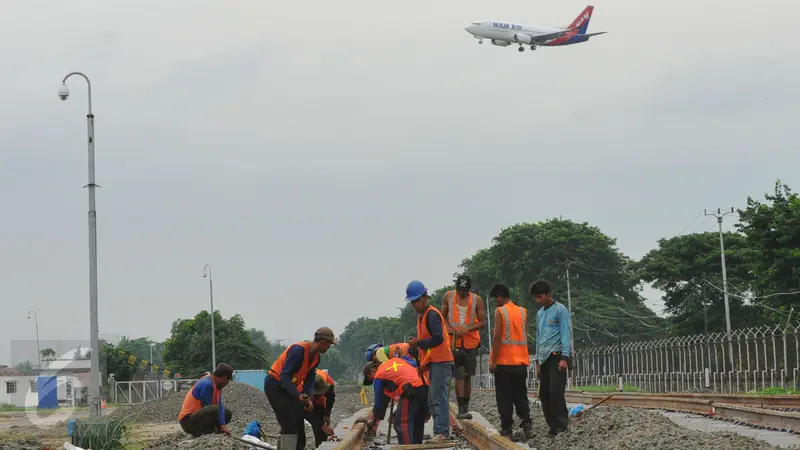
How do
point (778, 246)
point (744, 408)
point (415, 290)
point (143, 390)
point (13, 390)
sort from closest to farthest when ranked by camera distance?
point (415, 290), point (744, 408), point (778, 246), point (143, 390), point (13, 390)

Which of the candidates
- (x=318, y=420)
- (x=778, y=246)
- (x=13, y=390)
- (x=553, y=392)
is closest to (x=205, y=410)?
(x=318, y=420)

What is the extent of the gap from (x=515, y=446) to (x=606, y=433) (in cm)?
208

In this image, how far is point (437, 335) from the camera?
1234 centimetres

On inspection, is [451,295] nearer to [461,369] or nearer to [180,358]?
[461,369]

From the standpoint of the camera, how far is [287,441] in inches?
452

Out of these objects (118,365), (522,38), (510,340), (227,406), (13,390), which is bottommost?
(13,390)

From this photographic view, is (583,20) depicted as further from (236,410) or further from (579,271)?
(236,410)

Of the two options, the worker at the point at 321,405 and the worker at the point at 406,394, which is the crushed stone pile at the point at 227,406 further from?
the worker at the point at 406,394

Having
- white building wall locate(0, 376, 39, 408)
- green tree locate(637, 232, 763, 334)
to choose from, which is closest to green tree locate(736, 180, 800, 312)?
green tree locate(637, 232, 763, 334)

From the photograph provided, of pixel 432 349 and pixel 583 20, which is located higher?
pixel 583 20

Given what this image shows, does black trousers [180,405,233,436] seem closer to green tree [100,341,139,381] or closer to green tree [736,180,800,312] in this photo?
green tree [736,180,800,312]

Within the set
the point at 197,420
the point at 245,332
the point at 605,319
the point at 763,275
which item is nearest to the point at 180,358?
the point at 245,332

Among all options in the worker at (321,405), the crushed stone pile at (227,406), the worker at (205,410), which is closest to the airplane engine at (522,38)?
the crushed stone pile at (227,406)

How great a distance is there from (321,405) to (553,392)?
276 cm
